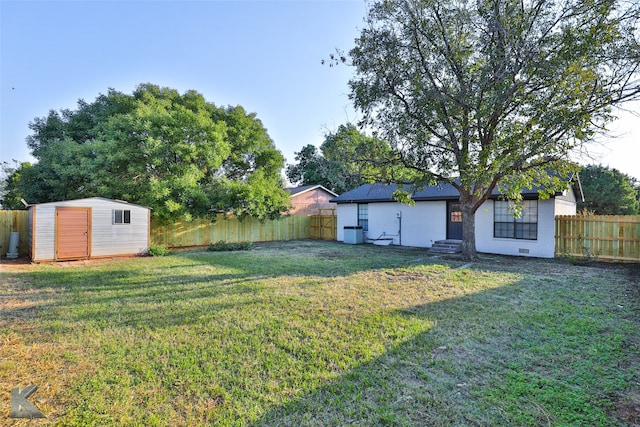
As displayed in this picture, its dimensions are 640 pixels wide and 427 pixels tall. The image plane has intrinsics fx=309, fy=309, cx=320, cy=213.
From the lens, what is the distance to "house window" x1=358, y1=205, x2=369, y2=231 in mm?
16297

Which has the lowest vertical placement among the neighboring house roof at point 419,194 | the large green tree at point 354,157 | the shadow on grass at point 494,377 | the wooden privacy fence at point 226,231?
the shadow on grass at point 494,377

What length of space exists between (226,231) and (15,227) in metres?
7.72

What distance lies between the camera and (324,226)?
19.0 m

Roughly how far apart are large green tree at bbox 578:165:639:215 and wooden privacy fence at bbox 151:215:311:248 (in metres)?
22.4

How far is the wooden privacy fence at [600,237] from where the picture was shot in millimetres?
9737

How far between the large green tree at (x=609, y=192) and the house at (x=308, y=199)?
19.8m

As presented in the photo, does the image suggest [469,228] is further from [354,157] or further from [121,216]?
[121,216]

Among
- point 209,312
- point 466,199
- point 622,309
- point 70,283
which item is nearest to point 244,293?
point 209,312

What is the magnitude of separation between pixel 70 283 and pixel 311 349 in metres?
6.32

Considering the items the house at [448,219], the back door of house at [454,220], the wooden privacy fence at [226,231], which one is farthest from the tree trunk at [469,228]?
the wooden privacy fence at [226,231]

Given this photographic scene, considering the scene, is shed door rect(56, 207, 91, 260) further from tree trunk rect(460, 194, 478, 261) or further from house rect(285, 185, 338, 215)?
house rect(285, 185, 338, 215)

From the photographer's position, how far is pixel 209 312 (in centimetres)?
489

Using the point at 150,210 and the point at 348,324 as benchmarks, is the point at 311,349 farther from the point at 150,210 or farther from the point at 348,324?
the point at 150,210

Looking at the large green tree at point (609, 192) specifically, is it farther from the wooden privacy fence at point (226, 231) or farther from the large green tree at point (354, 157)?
the wooden privacy fence at point (226, 231)
